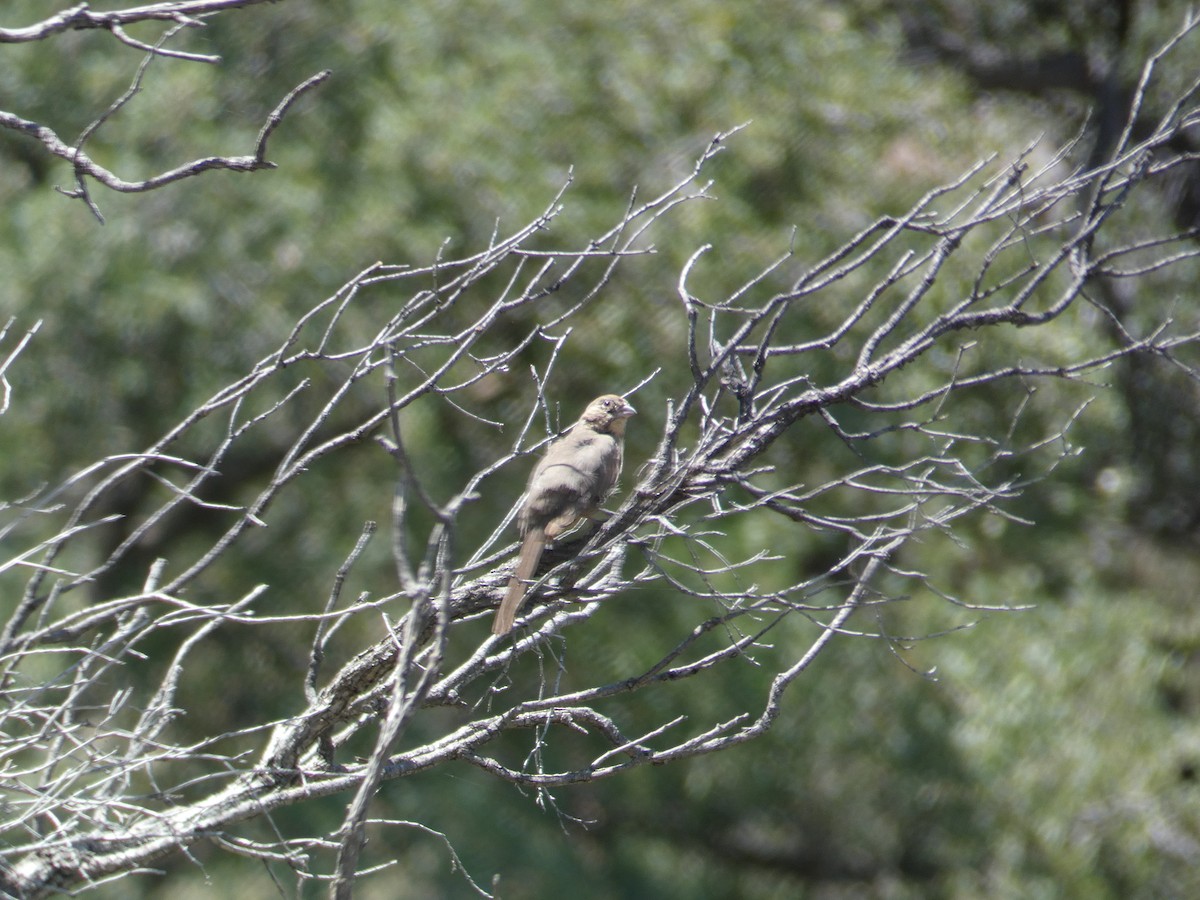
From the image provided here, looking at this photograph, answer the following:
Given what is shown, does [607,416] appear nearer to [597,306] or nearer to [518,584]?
[518,584]

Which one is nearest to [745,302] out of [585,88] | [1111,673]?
[585,88]

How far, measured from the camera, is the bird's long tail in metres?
3.24

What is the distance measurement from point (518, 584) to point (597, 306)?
225 inches

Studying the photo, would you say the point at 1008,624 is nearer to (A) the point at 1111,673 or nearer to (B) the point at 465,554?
(A) the point at 1111,673

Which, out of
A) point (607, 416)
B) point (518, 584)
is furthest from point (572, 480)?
point (518, 584)

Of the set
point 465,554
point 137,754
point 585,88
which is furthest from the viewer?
point 585,88

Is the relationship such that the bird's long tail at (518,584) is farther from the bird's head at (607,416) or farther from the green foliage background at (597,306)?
the green foliage background at (597,306)

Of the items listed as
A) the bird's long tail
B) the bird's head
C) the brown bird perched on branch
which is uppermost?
the bird's long tail

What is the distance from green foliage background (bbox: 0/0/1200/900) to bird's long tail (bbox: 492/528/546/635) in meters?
4.82

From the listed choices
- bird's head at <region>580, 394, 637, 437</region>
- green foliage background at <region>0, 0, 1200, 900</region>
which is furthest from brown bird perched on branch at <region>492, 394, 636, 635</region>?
green foliage background at <region>0, 0, 1200, 900</region>

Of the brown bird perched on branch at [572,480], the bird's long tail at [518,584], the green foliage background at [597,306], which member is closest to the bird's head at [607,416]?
the brown bird perched on branch at [572,480]

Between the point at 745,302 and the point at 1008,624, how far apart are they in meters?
2.82

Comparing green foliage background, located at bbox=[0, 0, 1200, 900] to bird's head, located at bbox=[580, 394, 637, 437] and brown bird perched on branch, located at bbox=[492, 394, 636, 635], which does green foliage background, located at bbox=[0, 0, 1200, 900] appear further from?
brown bird perched on branch, located at bbox=[492, 394, 636, 635]

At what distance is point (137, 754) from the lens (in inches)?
144
